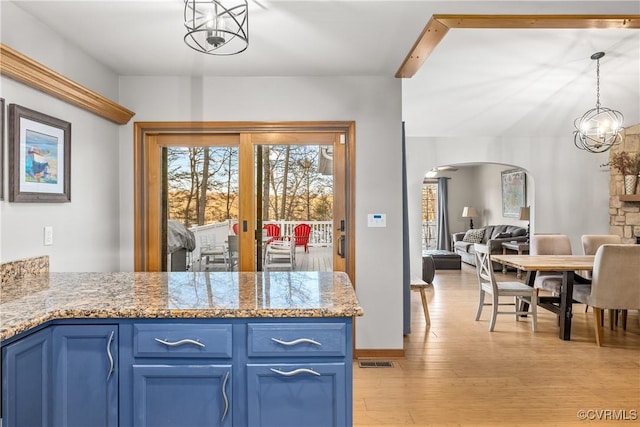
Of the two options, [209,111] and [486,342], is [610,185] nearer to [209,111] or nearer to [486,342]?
[486,342]

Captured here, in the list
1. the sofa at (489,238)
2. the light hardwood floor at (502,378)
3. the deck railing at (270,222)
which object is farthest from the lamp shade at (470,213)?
the deck railing at (270,222)

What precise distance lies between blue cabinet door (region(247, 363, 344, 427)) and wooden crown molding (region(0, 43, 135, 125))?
193 centimetres

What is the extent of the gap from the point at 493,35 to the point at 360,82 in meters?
1.20

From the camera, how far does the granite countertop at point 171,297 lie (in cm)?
172

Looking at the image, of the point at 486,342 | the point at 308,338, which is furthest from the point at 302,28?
the point at 486,342

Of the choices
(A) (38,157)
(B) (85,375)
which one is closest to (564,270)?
(B) (85,375)

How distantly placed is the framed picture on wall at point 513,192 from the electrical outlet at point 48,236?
8078mm

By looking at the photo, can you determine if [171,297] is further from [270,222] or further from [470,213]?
[470,213]

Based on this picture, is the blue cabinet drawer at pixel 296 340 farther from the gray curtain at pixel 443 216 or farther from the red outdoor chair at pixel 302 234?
the gray curtain at pixel 443 216

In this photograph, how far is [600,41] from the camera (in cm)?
383

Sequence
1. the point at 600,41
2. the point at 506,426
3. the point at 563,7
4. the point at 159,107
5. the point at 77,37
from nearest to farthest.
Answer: the point at 563,7 → the point at 506,426 → the point at 77,37 → the point at 159,107 → the point at 600,41

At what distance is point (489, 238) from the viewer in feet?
29.6

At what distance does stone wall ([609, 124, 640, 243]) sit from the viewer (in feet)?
20.6

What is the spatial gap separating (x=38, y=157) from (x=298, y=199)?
6.24 ft
